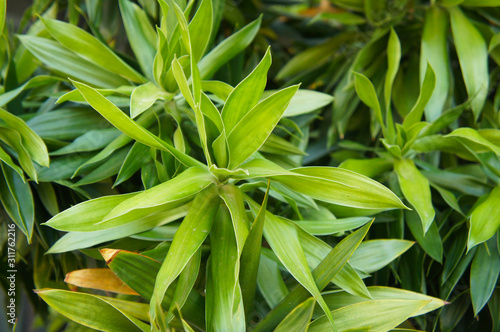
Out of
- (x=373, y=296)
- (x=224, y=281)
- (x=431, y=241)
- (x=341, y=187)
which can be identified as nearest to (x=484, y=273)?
(x=431, y=241)

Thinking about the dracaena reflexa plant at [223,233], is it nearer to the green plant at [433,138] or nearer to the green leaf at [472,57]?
the green plant at [433,138]

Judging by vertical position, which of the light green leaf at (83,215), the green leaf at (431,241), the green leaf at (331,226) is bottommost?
the green leaf at (431,241)

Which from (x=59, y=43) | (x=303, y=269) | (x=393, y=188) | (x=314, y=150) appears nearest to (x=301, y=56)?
(x=314, y=150)

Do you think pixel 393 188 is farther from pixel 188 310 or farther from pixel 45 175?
pixel 45 175

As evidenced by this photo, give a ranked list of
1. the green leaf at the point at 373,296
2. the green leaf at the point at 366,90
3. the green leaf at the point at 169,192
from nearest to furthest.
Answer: the green leaf at the point at 169,192 → the green leaf at the point at 373,296 → the green leaf at the point at 366,90

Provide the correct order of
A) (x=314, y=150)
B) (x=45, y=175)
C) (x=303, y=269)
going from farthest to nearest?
(x=314, y=150), (x=45, y=175), (x=303, y=269)

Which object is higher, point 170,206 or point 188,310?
point 170,206

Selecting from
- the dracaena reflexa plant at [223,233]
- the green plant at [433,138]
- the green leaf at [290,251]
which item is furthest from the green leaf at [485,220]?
the green leaf at [290,251]
